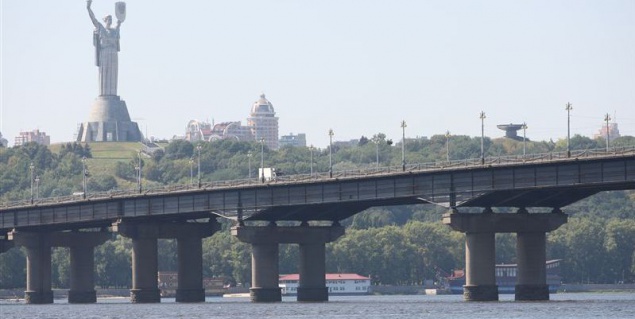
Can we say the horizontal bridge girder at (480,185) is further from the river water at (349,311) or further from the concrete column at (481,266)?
the river water at (349,311)

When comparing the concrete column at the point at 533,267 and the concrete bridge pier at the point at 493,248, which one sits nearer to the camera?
the concrete bridge pier at the point at 493,248

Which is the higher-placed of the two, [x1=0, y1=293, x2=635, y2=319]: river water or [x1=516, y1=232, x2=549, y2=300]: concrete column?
[x1=516, y1=232, x2=549, y2=300]: concrete column

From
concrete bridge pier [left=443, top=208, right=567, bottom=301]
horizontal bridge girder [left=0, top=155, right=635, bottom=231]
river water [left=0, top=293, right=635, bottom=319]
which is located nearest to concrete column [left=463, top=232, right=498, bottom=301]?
concrete bridge pier [left=443, top=208, right=567, bottom=301]

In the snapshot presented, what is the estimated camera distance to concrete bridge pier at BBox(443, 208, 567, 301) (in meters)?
182

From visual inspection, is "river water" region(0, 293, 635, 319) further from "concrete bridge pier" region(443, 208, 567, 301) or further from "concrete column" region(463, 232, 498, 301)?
"concrete bridge pier" region(443, 208, 567, 301)

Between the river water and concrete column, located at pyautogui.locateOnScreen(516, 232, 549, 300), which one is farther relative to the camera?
concrete column, located at pyautogui.locateOnScreen(516, 232, 549, 300)

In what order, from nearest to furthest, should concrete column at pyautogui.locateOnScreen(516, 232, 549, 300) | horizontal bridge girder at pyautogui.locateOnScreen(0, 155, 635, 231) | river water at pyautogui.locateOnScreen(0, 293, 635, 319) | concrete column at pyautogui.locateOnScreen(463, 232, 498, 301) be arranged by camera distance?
river water at pyautogui.locateOnScreen(0, 293, 635, 319) < horizontal bridge girder at pyautogui.locateOnScreen(0, 155, 635, 231) < concrete column at pyautogui.locateOnScreen(463, 232, 498, 301) < concrete column at pyautogui.locateOnScreen(516, 232, 549, 300)

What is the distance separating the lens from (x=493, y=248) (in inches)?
7175

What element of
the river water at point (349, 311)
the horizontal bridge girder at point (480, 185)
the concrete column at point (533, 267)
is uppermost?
the horizontal bridge girder at point (480, 185)

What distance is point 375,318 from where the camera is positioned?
15562 cm

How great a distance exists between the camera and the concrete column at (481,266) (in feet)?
598

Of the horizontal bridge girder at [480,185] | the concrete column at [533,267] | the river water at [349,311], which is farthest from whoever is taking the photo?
the concrete column at [533,267]

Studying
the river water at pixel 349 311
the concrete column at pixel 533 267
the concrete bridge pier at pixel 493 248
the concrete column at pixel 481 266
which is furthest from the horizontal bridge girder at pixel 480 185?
the river water at pixel 349 311

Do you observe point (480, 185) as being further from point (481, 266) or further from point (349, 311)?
point (349, 311)
